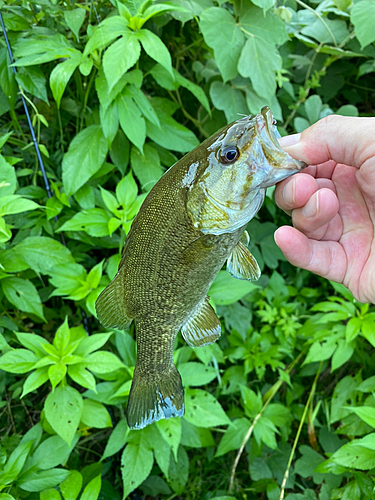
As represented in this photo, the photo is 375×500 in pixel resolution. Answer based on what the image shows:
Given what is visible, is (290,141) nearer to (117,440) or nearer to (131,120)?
(131,120)

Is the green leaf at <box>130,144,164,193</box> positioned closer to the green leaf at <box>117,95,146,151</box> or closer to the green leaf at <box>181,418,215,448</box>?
the green leaf at <box>117,95,146,151</box>

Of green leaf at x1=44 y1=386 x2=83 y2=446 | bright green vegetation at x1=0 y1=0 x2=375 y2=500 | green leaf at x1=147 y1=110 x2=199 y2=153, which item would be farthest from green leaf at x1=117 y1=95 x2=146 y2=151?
green leaf at x1=44 y1=386 x2=83 y2=446

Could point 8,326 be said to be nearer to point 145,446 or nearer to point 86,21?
point 145,446

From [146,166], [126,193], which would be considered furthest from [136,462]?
[146,166]

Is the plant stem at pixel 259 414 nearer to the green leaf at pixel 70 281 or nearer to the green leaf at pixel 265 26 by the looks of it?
the green leaf at pixel 70 281

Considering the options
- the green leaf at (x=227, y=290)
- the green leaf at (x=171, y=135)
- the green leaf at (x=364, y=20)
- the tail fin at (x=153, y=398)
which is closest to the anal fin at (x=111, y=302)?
the tail fin at (x=153, y=398)
